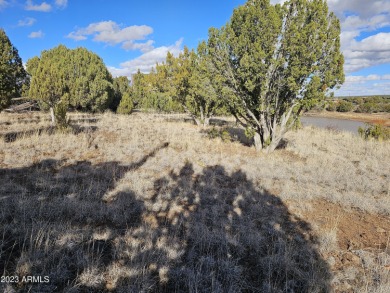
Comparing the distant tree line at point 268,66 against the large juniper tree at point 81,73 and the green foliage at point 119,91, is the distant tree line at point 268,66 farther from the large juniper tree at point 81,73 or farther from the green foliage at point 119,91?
the green foliage at point 119,91

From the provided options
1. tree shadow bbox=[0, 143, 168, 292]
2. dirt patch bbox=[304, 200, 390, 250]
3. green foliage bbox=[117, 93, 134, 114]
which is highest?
green foliage bbox=[117, 93, 134, 114]

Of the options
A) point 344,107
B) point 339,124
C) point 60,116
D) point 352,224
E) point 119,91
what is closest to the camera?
point 352,224

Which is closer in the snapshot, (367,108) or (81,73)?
(81,73)

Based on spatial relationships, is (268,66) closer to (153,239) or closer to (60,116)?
(153,239)

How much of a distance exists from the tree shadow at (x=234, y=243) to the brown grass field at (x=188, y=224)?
20mm

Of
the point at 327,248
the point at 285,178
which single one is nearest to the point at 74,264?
the point at 327,248

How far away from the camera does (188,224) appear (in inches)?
178

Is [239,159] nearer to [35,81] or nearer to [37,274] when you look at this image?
[37,274]

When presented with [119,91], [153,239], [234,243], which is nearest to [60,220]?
[153,239]

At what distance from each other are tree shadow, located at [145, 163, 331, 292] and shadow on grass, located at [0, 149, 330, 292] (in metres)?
0.01

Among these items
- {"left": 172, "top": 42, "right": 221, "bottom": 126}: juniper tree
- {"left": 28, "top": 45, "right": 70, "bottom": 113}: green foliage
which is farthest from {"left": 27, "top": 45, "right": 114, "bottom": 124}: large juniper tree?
{"left": 172, "top": 42, "right": 221, "bottom": 126}: juniper tree

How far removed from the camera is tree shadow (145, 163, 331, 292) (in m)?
3.17

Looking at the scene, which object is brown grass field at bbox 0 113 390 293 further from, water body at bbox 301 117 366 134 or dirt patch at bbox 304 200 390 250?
water body at bbox 301 117 366 134

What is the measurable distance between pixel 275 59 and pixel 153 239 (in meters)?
8.13
